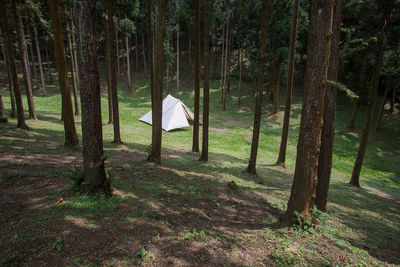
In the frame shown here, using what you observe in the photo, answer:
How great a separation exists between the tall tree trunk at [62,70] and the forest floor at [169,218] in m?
0.72

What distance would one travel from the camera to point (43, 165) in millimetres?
6848

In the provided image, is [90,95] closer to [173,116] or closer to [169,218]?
[169,218]

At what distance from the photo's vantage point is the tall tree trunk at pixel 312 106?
14.6ft

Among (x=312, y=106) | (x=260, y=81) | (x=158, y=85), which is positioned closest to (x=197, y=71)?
(x=260, y=81)

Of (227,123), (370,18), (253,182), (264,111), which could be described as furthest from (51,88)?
(370,18)

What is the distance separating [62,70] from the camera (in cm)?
897

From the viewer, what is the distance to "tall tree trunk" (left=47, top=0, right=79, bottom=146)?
8.41m

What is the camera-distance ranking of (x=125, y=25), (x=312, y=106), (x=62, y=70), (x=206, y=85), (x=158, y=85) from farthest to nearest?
(x=125, y=25)
(x=206, y=85)
(x=62, y=70)
(x=158, y=85)
(x=312, y=106)

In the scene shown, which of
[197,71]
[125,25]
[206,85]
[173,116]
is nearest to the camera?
[206,85]

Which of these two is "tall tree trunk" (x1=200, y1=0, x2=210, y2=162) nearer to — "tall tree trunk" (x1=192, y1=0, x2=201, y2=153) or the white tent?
"tall tree trunk" (x1=192, y1=0, x2=201, y2=153)

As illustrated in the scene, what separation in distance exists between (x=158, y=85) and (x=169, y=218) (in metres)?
5.16

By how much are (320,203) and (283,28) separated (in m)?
20.3

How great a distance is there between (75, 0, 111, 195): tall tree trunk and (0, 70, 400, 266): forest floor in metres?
0.47

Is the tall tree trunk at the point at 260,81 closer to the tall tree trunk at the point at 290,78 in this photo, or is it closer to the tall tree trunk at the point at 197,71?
the tall tree trunk at the point at 290,78
